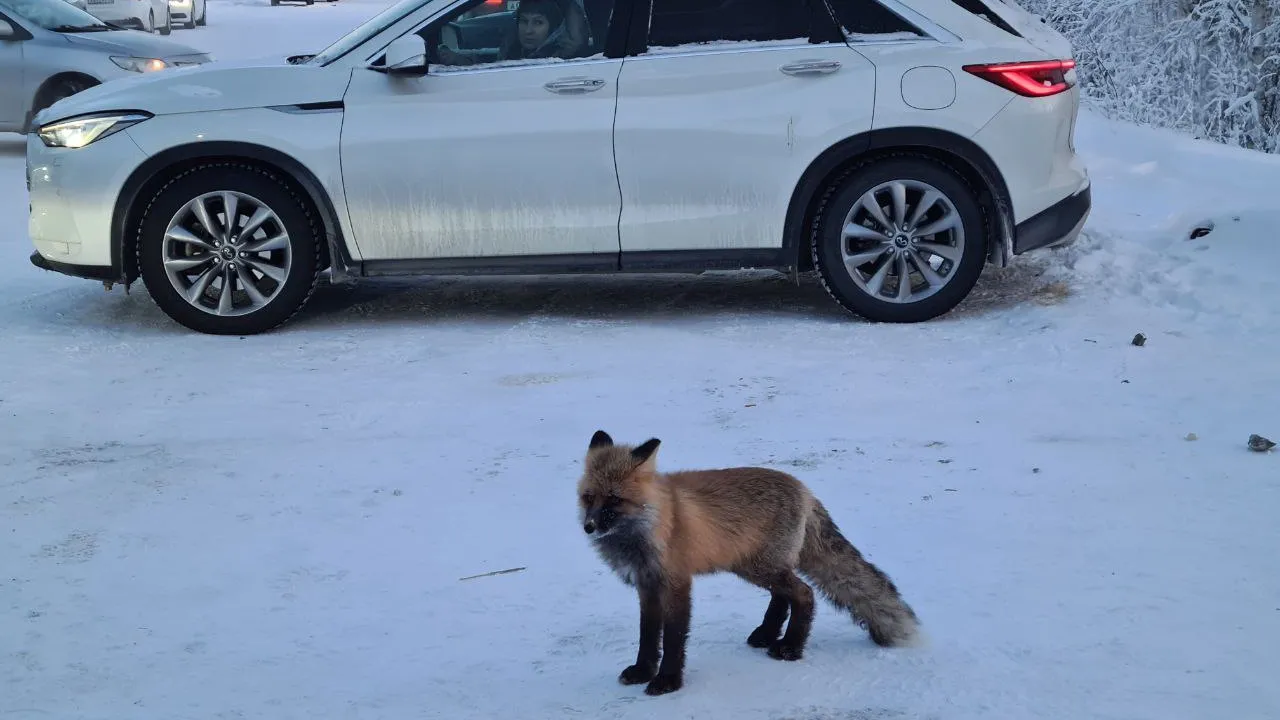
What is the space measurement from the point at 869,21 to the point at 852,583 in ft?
13.6

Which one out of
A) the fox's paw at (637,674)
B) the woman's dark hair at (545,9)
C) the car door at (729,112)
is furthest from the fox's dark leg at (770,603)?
the woman's dark hair at (545,9)

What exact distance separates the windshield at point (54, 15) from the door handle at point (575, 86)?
357 inches

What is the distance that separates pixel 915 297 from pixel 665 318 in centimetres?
128

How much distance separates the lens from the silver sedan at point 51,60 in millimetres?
13812

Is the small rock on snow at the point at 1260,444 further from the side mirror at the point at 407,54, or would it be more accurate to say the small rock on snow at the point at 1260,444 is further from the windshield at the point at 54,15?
the windshield at the point at 54,15

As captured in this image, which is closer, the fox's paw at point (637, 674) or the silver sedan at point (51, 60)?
the fox's paw at point (637, 674)

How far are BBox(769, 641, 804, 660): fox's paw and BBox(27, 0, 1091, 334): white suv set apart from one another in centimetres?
366

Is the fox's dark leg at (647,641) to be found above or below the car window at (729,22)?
below

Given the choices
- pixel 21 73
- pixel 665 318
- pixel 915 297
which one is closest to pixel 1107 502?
pixel 915 297

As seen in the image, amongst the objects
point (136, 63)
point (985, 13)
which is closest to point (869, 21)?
point (985, 13)

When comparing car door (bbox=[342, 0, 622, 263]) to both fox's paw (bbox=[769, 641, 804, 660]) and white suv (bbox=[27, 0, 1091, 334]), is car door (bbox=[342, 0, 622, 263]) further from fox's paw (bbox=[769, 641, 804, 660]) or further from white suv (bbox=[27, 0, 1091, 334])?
fox's paw (bbox=[769, 641, 804, 660])

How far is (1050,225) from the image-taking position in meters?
7.14

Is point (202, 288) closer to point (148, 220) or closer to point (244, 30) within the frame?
point (148, 220)

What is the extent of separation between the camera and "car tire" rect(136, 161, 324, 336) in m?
7.12
